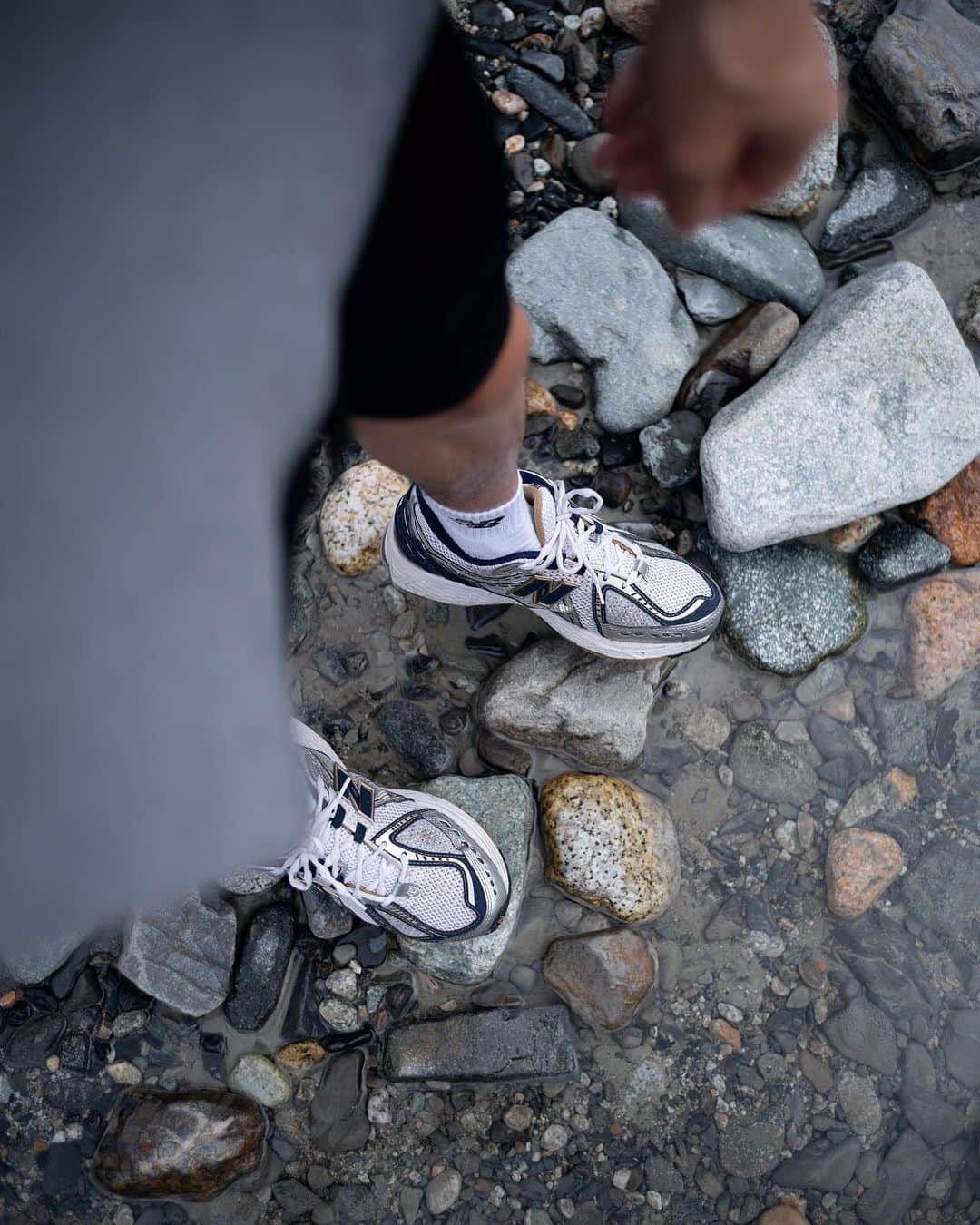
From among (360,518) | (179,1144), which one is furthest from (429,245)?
(179,1144)

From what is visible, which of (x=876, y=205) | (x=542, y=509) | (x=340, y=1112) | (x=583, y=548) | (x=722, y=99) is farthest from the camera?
(x=876, y=205)

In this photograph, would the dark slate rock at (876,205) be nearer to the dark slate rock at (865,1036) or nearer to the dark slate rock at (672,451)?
the dark slate rock at (672,451)

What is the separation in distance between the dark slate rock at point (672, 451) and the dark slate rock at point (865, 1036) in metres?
1.61

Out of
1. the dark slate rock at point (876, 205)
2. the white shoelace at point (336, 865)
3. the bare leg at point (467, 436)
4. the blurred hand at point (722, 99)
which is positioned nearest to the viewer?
the blurred hand at point (722, 99)

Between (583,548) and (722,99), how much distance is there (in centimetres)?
136

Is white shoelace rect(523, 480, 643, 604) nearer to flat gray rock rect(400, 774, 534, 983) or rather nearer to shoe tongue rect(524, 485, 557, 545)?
shoe tongue rect(524, 485, 557, 545)

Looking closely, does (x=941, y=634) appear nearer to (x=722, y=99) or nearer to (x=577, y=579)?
(x=577, y=579)

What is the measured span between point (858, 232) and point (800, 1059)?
8.24ft

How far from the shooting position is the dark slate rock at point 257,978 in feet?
7.36

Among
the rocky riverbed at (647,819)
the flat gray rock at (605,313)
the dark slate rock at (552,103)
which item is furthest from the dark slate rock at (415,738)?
the dark slate rock at (552,103)

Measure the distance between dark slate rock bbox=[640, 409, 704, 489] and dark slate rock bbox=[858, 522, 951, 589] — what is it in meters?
0.60

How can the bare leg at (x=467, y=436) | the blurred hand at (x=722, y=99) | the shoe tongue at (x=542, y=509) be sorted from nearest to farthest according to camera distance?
1. the blurred hand at (x=722, y=99)
2. the bare leg at (x=467, y=436)
3. the shoe tongue at (x=542, y=509)

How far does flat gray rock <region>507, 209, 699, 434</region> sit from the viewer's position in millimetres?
2451

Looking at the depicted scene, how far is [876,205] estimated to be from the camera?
2.59m
